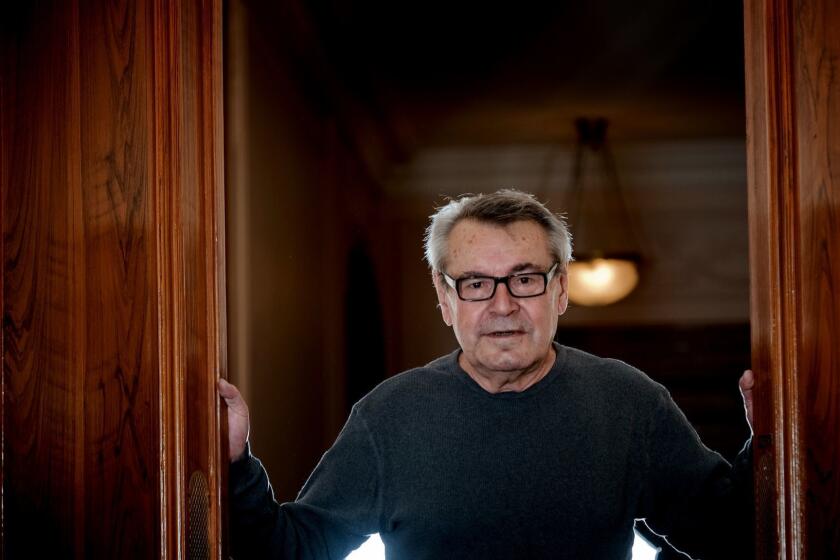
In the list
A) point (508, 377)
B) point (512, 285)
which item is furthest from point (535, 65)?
point (508, 377)

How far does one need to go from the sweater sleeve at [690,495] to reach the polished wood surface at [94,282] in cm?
99

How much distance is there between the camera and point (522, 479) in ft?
5.53

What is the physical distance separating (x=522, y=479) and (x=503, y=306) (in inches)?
14.4

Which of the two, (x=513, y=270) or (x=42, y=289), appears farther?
(x=513, y=270)

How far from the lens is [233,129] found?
6.91 feet

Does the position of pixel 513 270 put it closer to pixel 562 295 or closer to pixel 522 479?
pixel 562 295

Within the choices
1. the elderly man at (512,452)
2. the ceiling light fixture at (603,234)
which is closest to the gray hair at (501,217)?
the elderly man at (512,452)

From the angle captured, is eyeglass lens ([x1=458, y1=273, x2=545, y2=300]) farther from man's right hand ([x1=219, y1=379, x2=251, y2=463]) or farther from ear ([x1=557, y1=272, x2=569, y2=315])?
man's right hand ([x1=219, y1=379, x2=251, y2=463])

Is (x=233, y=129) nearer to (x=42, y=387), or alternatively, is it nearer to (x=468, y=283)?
(x=468, y=283)

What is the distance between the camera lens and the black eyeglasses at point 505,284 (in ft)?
5.68

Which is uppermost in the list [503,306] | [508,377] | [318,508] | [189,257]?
[189,257]

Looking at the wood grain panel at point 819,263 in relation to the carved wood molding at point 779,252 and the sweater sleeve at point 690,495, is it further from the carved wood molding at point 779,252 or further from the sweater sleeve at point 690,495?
the sweater sleeve at point 690,495

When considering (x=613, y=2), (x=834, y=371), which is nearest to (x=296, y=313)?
(x=613, y=2)

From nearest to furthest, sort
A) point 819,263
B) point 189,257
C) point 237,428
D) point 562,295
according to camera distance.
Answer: point 819,263 < point 189,257 < point 237,428 < point 562,295
